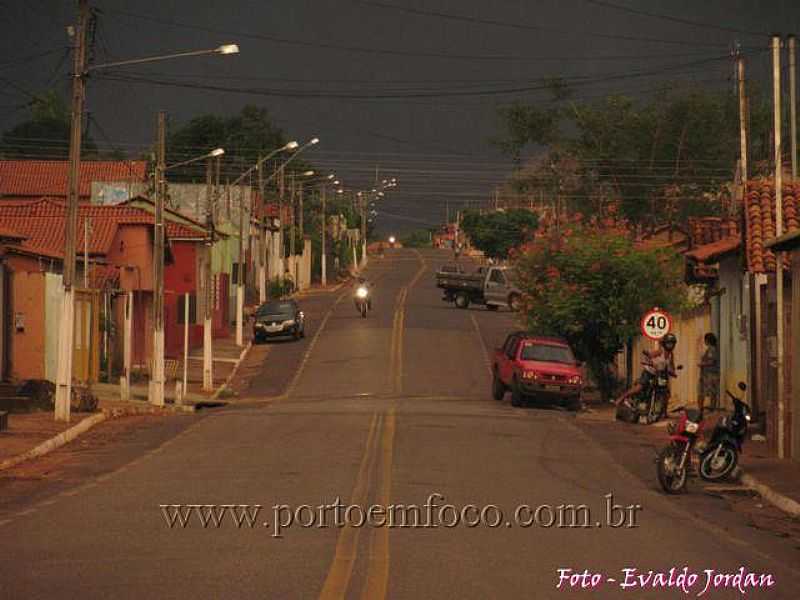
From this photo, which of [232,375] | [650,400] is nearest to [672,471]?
[650,400]

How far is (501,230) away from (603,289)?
9468 centimetres

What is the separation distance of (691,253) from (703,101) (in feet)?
185

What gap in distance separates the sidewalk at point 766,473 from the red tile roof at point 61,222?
88.0ft

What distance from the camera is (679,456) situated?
18406 millimetres

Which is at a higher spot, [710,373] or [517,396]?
[710,373]

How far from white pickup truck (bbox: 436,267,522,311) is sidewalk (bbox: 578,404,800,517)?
49986 mm

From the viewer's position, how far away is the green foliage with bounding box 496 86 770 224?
90.6 meters

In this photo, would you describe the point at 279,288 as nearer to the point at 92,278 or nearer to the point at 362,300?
the point at 362,300

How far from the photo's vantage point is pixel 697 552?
12.9m

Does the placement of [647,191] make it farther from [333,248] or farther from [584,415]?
[584,415]

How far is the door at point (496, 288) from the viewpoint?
264ft

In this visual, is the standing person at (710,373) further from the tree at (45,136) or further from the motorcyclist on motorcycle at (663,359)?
the tree at (45,136)

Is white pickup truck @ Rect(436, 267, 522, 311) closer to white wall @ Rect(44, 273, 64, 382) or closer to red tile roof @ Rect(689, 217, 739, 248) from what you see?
red tile roof @ Rect(689, 217, 739, 248)

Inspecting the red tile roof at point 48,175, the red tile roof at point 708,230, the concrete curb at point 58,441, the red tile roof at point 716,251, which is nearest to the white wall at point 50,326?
the concrete curb at point 58,441
